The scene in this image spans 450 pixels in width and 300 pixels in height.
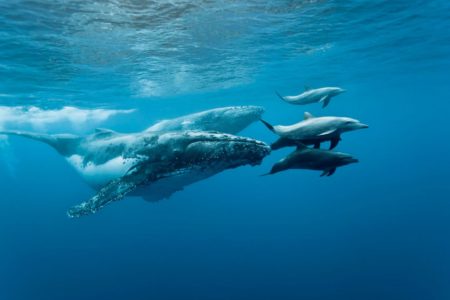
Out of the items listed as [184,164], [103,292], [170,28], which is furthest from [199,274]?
[184,164]

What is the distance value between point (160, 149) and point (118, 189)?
1.42 meters

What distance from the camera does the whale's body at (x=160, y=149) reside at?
739 centimetres

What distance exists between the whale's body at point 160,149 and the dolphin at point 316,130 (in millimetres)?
1139

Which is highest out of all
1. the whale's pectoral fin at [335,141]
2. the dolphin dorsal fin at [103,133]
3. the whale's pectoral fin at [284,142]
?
the dolphin dorsal fin at [103,133]

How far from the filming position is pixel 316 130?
17.8 ft

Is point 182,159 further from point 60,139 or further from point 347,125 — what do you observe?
point 60,139

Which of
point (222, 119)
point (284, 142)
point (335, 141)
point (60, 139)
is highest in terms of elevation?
point (60, 139)

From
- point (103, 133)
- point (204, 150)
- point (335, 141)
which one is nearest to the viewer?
point (335, 141)

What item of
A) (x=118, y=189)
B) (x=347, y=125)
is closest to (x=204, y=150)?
(x=118, y=189)

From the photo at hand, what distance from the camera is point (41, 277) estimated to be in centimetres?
3209

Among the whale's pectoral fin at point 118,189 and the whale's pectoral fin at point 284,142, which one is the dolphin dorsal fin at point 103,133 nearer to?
the whale's pectoral fin at point 118,189

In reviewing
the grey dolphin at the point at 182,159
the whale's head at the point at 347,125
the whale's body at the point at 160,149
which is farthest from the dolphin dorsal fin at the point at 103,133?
the whale's head at the point at 347,125

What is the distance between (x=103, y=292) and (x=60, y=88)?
53.0 ft

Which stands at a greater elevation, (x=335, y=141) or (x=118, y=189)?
(x=118, y=189)
